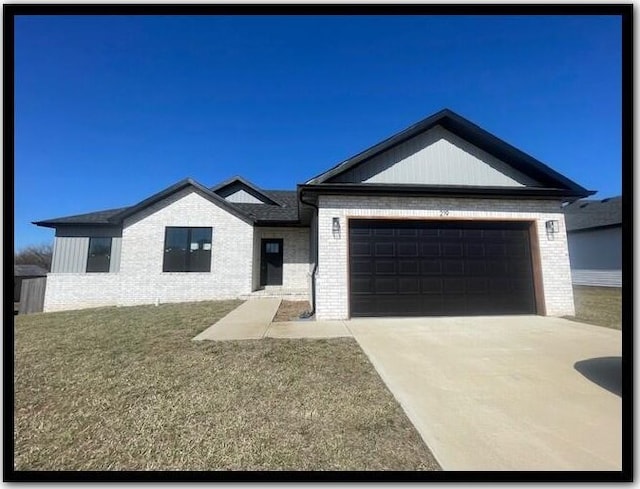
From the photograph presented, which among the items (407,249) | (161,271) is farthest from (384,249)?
(161,271)

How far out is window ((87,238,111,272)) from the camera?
13.2m

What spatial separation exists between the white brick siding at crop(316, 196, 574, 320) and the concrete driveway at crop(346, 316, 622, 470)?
1.80 meters

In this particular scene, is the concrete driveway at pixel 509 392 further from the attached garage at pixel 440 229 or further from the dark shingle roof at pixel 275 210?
the dark shingle roof at pixel 275 210

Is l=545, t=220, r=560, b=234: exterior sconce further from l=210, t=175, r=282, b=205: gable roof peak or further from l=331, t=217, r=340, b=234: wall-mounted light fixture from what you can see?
l=210, t=175, r=282, b=205: gable roof peak

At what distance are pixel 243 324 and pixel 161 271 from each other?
24.3 ft

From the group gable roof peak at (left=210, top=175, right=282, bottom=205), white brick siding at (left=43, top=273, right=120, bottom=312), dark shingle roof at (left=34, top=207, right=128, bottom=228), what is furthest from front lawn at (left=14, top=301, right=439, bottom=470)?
gable roof peak at (left=210, top=175, right=282, bottom=205)

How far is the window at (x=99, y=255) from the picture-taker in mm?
13188

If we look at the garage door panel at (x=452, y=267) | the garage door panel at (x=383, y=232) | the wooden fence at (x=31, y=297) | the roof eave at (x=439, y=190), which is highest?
the roof eave at (x=439, y=190)

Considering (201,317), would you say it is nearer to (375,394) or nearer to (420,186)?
(375,394)

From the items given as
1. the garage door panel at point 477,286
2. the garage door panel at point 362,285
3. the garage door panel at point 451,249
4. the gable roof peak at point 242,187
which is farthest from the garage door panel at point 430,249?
the gable roof peak at point 242,187

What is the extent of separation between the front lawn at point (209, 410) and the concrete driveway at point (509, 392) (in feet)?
1.06

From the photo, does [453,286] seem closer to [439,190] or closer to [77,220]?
[439,190]

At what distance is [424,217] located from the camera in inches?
319

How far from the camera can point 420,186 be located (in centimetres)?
798
